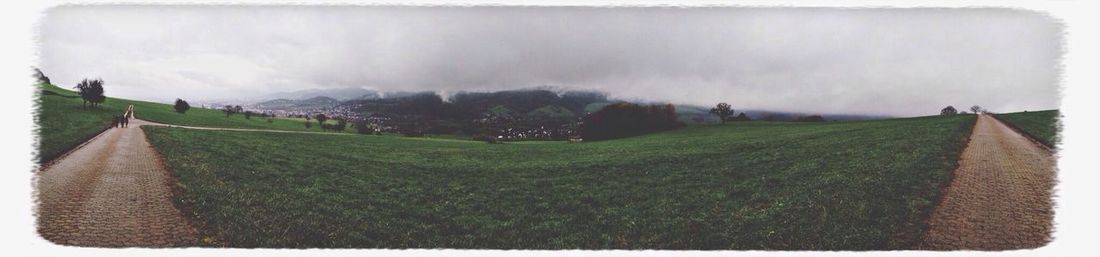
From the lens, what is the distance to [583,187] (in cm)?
745

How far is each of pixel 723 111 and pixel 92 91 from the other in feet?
32.9

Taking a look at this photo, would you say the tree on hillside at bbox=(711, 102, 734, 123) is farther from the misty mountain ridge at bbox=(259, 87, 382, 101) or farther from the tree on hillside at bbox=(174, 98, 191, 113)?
the tree on hillside at bbox=(174, 98, 191, 113)

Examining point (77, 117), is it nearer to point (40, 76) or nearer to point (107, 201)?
point (40, 76)

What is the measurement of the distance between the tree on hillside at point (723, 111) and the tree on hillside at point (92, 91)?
9814mm

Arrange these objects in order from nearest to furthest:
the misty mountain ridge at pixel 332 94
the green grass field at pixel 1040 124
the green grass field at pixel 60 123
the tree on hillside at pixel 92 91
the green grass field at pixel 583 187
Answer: the green grass field at pixel 583 187, the green grass field at pixel 60 123, the green grass field at pixel 1040 124, the tree on hillside at pixel 92 91, the misty mountain ridge at pixel 332 94

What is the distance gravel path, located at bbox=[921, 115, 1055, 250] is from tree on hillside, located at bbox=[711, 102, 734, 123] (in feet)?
9.87

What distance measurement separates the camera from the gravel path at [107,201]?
580 centimetres

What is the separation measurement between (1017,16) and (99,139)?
46.0 feet

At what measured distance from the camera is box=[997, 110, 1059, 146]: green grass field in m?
6.39

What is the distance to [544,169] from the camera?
26.8ft

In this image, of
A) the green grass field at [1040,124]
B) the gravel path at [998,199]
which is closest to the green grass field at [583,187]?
the gravel path at [998,199]

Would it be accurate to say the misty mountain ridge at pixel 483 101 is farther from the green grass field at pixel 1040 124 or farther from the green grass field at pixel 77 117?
the green grass field at pixel 1040 124

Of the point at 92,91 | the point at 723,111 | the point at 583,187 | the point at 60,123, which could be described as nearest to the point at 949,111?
the point at 723,111

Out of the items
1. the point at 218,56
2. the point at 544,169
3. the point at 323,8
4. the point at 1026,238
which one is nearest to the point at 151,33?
the point at 218,56
